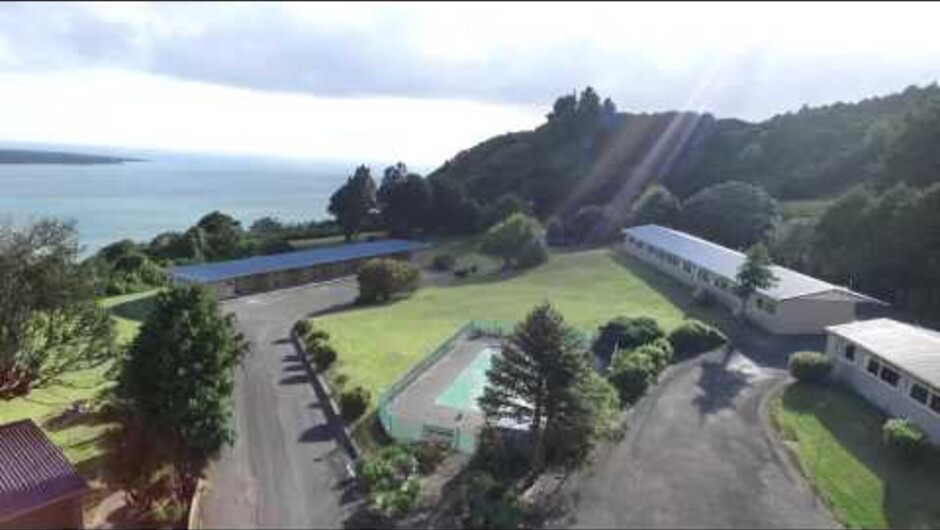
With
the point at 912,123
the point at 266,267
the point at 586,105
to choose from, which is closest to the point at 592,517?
the point at 266,267

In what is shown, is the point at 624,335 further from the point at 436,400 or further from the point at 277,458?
the point at 277,458

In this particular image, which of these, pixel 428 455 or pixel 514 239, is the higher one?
pixel 514 239

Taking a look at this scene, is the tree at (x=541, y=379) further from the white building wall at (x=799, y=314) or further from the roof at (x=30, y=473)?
the white building wall at (x=799, y=314)

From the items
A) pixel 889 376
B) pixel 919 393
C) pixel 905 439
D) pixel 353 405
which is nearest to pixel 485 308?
pixel 353 405

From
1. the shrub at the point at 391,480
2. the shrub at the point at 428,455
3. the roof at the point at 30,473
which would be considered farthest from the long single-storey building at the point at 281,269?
the shrub at the point at 391,480

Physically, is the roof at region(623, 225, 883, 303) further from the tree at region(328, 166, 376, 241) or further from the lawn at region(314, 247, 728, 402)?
the tree at region(328, 166, 376, 241)

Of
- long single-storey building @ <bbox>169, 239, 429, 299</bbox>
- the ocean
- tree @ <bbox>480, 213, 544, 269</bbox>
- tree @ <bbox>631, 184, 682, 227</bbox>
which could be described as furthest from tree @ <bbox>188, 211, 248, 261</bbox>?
tree @ <bbox>631, 184, 682, 227</bbox>

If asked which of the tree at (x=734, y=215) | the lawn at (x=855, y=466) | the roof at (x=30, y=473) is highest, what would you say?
the tree at (x=734, y=215)
